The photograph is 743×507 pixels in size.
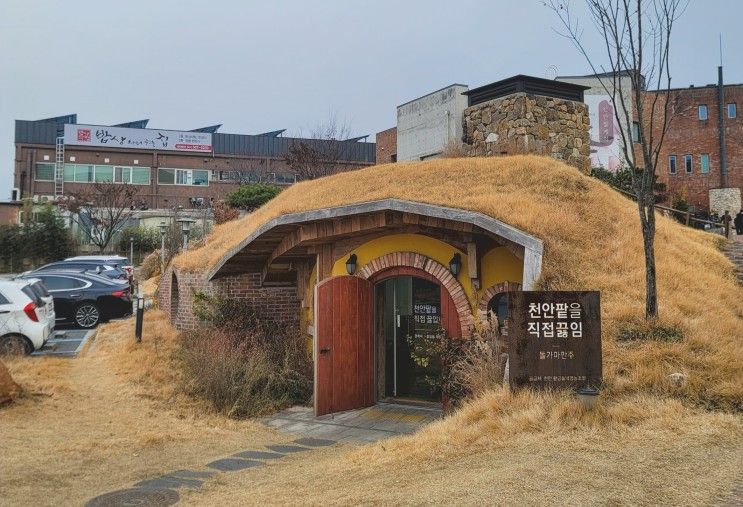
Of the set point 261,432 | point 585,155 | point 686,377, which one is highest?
point 585,155

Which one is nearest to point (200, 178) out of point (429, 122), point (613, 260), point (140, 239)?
point (140, 239)

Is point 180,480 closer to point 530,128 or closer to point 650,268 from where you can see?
point 650,268

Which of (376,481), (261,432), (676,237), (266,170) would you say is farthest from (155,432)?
(266,170)

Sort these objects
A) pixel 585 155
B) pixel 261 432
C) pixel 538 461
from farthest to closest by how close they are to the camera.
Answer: pixel 585 155 < pixel 261 432 < pixel 538 461

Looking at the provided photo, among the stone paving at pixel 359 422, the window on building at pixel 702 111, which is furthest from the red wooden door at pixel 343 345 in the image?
the window on building at pixel 702 111

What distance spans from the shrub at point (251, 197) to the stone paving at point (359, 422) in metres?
19.3

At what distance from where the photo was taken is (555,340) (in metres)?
6.70

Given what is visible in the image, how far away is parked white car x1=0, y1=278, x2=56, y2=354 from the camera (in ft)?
36.8

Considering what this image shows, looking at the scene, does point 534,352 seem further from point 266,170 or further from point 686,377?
point 266,170

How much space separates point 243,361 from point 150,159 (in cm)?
3880

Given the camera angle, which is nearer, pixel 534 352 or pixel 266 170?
pixel 534 352

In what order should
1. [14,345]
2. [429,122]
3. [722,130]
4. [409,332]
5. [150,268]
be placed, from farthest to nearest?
[722,130], [429,122], [150,268], [409,332], [14,345]

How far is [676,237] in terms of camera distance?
487 inches

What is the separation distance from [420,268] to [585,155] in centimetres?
910
